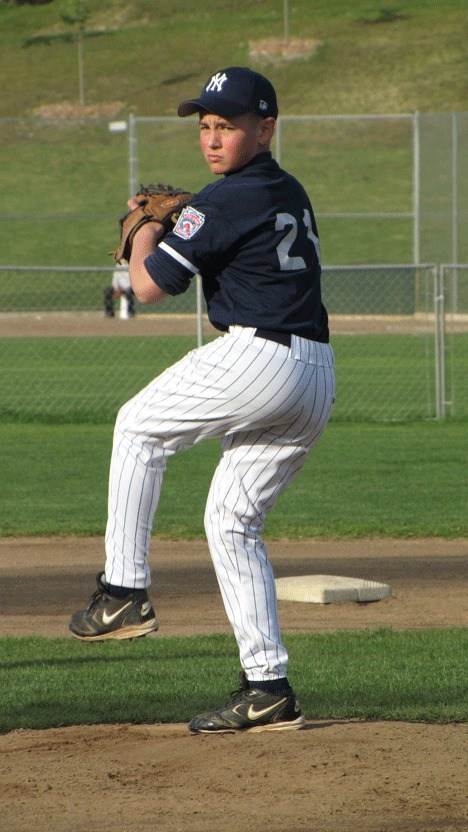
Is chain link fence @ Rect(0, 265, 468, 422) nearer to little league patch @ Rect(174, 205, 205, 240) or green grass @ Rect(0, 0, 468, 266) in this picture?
green grass @ Rect(0, 0, 468, 266)

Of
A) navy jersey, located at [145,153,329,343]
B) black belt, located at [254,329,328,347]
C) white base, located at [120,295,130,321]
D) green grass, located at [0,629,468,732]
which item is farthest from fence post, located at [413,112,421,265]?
black belt, located at [254,329,328,347]

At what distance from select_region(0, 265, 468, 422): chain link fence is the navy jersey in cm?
907

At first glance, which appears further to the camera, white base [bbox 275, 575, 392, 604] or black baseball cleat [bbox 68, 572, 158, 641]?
white base [bbox 275, 575, 392, 604]

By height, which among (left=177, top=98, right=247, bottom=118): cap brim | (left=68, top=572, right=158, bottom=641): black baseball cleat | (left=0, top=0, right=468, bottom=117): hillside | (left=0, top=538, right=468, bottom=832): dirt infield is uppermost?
(left=0, top=0, right=468, bottom=117): hillside

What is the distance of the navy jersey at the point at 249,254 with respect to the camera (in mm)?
3994

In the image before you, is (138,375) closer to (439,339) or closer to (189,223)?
(439,339)

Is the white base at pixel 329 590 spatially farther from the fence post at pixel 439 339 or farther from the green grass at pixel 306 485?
the fence post at pixel 439 339

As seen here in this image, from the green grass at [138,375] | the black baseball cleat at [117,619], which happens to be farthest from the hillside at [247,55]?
the black baseball cleat at [117,619]

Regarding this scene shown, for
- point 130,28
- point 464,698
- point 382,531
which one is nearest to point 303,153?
point 130,28

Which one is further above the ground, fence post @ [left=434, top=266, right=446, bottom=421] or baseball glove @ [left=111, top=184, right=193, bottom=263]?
baseball glove @ [left=111, top=184, right=193, bottom=263]

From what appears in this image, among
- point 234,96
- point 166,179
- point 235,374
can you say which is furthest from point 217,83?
point 166,179

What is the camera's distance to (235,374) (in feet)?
13.2

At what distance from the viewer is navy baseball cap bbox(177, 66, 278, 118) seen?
4.10 m

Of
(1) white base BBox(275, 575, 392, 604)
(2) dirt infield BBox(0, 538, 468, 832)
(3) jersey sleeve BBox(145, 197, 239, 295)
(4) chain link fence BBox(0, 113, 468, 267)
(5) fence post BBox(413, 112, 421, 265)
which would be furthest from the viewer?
(4) chain link fence BBox(0, 113, 468, 267)
